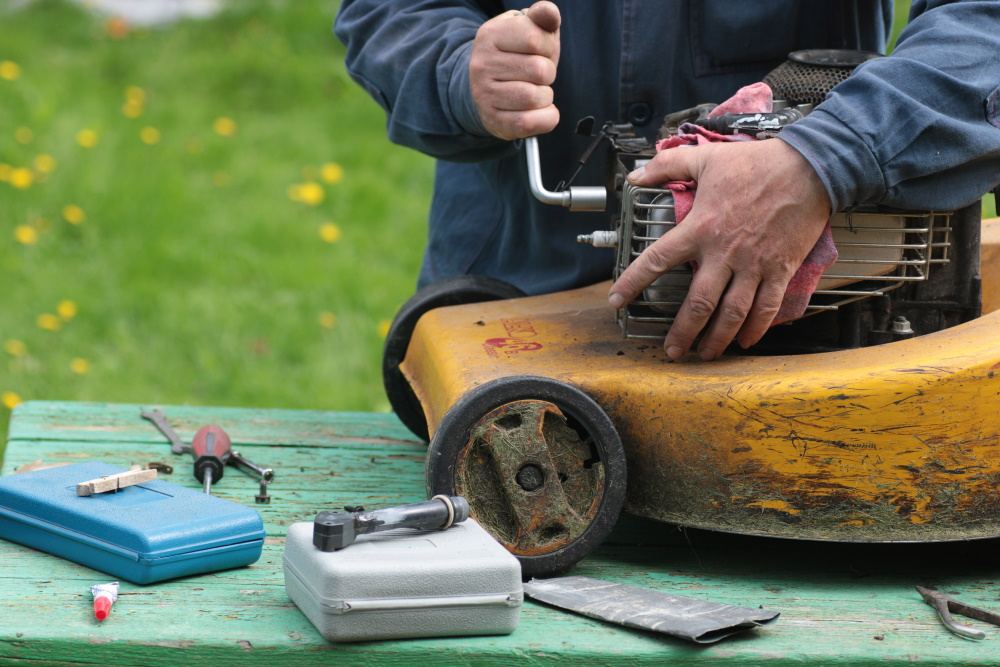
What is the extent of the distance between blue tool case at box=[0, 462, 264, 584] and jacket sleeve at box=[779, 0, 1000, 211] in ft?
2.66

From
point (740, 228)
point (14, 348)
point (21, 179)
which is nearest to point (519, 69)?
point (740, 228)

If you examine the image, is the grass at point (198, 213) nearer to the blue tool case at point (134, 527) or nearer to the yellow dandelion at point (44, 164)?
the yellow dandelion at point (44, 164)

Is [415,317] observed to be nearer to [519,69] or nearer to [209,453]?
[209,453]

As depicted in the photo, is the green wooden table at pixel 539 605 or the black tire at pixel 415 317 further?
the black tire at pixel 415 317

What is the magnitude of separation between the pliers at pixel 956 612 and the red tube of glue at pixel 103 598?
93 centimetres

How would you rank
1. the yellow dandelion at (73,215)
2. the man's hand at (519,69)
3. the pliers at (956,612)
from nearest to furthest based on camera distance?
the pliers at (956,612) → the man's hand at (519,69) → the yellow dandelion at (73,215)

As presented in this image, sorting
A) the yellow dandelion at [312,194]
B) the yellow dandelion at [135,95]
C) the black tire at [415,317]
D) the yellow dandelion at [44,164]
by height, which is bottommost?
the black tire at [415,317]

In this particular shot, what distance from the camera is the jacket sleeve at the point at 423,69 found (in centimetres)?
171

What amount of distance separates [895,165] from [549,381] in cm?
48

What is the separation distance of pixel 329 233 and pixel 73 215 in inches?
33.0

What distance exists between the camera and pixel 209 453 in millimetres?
1718

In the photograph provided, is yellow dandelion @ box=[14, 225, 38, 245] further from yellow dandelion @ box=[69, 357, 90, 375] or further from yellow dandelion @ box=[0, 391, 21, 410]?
yellow dandelion @ box=[0, 391, 21, 410]

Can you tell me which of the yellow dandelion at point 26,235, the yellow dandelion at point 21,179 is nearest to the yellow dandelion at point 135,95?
the yellow dandelion at point 21,179

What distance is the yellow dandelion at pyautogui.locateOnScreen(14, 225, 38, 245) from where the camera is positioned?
357cm
